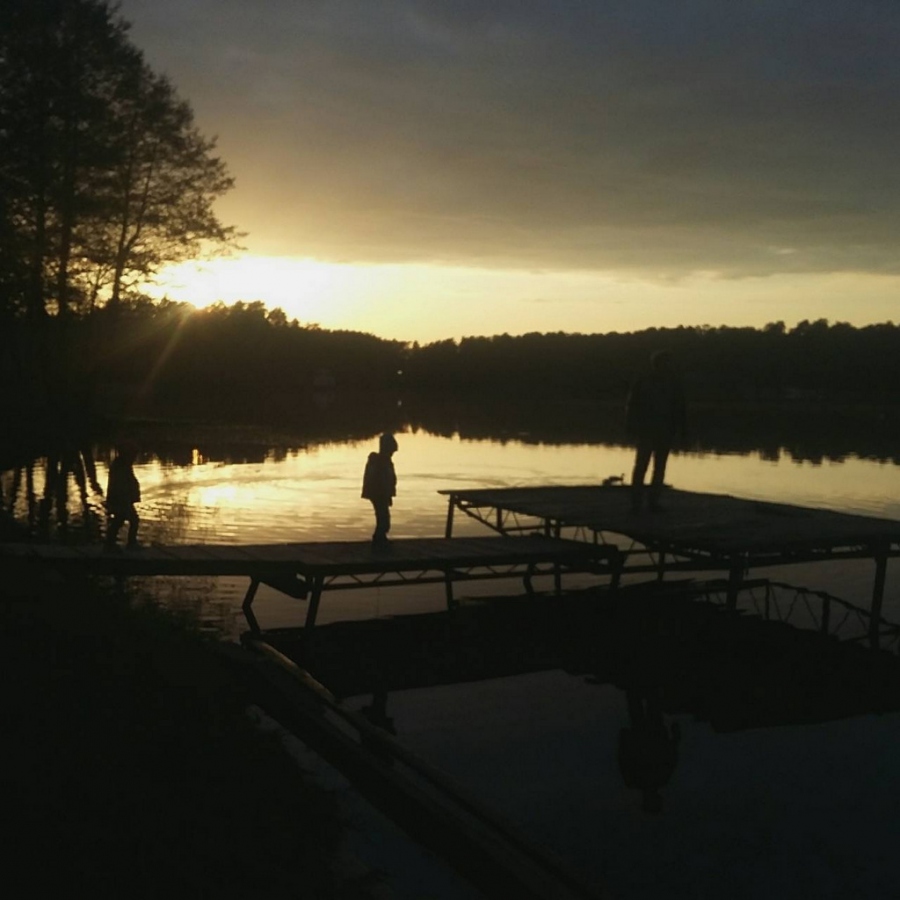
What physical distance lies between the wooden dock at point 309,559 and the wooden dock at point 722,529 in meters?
0.96

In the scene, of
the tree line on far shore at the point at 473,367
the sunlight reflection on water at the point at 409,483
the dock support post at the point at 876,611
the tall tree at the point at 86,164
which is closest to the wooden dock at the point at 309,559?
the dock support post at the point at 876,611

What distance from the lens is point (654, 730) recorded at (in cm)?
1188

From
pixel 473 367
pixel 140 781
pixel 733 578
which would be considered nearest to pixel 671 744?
pixel 733 578

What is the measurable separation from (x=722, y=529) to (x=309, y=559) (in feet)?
22.1

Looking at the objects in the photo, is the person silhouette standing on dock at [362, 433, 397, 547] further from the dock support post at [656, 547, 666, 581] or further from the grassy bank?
the grassy bank

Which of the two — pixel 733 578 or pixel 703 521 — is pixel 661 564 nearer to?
pixel 703 521

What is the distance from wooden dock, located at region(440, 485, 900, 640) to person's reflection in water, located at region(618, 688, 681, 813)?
388 centimetres

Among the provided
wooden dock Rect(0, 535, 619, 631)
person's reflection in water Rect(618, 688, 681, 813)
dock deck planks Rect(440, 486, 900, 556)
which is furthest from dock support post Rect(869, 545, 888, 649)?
person's reflection in water Rect(618, 688, 681, 813)

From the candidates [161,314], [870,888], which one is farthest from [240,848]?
[161,314]

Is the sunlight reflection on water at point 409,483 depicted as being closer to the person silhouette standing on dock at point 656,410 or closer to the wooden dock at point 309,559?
the wooden dock at point 309,559

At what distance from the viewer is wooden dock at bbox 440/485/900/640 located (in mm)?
16375

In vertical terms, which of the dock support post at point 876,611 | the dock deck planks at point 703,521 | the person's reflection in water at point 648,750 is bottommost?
the person's reflection in water at point 648,750

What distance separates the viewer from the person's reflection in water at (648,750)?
10142 millimetres

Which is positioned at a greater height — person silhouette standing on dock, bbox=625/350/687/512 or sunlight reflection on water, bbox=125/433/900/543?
person silhouette standing on dock, bbox=625/350/687/512
